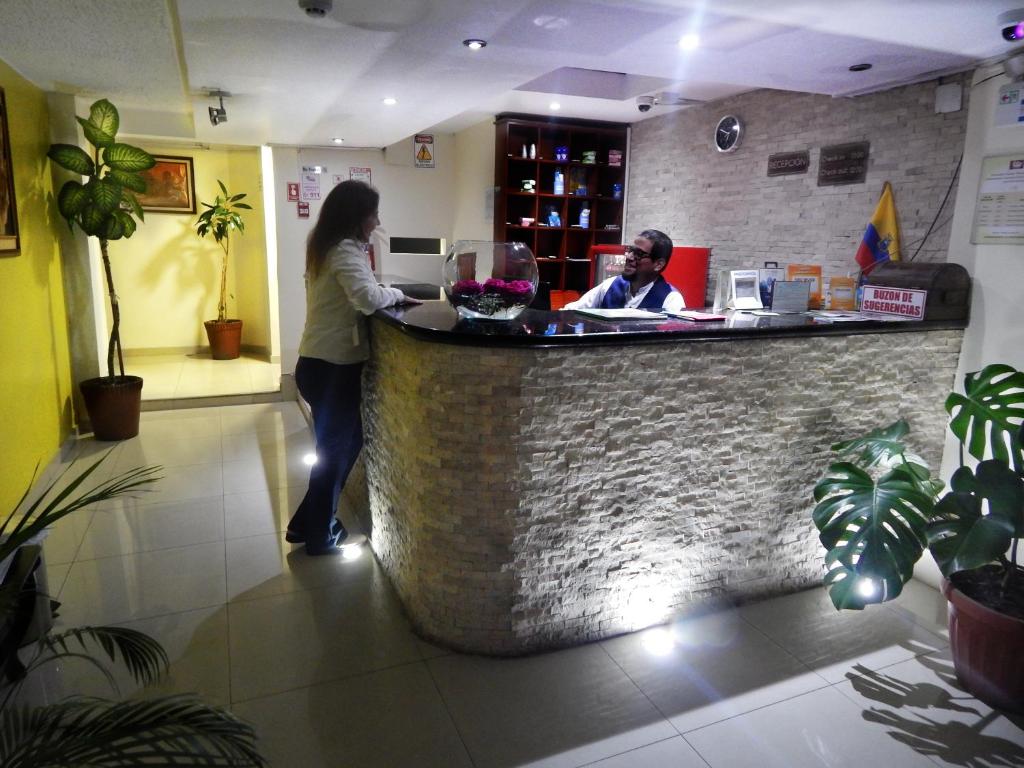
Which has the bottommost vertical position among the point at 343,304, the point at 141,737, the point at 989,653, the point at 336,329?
the point at 989,653

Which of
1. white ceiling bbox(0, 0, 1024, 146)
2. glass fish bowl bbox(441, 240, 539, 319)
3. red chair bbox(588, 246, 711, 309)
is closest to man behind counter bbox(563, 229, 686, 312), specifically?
white ceiling bbox(0, 0, 1024, 146)

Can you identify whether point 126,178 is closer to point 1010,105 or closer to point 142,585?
point 142,585

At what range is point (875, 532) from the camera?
2332mm

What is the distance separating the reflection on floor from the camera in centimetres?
592

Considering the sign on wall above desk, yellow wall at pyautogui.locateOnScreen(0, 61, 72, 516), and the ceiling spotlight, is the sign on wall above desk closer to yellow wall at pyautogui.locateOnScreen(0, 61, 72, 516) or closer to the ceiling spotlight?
the ceiling spotlight

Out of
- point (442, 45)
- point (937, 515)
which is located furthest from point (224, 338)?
point (937, 515)

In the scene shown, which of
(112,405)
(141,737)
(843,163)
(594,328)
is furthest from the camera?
(112,405)

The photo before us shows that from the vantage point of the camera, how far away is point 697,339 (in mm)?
2420

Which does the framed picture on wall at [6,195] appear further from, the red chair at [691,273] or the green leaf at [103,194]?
the red chair at [691,273]

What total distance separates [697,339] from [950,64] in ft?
6.38

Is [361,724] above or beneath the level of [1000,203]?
beneath

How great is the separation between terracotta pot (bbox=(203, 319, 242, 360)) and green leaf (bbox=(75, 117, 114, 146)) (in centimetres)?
297

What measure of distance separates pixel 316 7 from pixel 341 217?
763 mm

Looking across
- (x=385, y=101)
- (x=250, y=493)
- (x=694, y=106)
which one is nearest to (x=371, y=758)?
(x=250, y=493)
